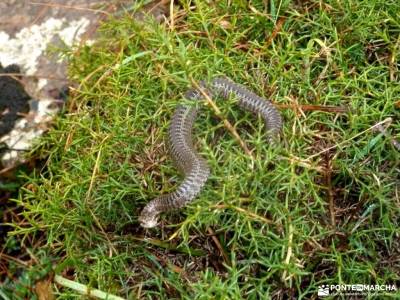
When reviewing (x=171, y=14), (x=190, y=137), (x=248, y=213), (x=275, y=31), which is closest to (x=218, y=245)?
(x=248, y=213)

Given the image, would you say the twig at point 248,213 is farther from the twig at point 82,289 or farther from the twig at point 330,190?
the twig at point 82,289

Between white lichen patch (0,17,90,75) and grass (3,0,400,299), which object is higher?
white lichen patch (0,17,90,75)

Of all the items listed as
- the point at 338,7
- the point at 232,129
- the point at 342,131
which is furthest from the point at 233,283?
the point at 338,7

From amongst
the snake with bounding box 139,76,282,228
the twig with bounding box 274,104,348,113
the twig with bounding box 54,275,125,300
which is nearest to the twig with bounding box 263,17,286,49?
the snake with bounding box 139,76,282,228

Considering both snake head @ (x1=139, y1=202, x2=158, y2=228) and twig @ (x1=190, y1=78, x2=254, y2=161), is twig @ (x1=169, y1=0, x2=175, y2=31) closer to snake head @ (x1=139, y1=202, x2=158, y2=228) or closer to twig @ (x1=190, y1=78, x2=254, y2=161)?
twig @ (x1=190, y1=78, x2=254, y2=161)

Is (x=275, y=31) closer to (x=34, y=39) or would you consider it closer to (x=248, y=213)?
(x=248, y=213)
